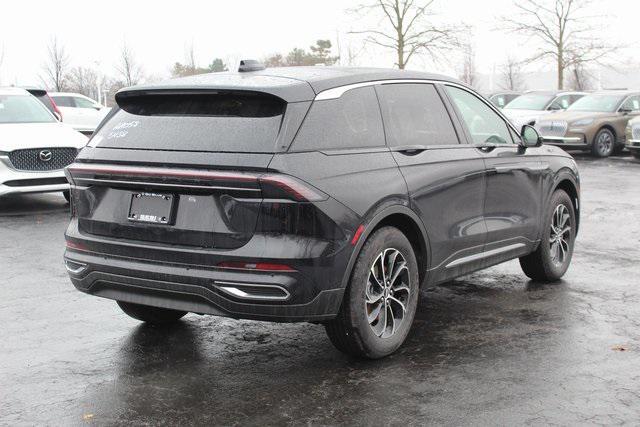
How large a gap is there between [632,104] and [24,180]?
16.8m

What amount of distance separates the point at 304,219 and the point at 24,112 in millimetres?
10045

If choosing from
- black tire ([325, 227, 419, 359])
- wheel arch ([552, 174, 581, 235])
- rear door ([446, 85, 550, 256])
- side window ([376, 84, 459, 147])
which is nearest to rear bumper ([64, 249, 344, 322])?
black tire ([325, 227, 419, 359])

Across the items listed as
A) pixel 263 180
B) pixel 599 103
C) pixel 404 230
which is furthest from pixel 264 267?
pixel 599 103

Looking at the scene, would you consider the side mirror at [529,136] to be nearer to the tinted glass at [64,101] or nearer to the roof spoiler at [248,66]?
the roof spoiler at [248,66]

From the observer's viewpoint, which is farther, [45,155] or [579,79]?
[579,79]

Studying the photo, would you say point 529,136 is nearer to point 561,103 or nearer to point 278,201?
point 278,201

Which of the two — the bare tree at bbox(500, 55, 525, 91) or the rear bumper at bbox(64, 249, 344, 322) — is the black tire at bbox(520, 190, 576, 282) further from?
the bare tree at bbox(500, 55, 525, 91)

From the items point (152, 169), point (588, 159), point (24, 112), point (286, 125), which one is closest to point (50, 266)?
point (152, 169)

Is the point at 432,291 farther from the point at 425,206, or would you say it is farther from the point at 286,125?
the point at 286,125

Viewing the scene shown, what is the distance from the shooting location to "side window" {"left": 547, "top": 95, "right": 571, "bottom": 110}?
25141 mm

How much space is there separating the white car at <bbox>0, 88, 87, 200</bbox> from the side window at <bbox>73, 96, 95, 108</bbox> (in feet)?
49.7

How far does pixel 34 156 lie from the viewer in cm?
1177

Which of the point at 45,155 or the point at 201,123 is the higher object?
the point at 201,123

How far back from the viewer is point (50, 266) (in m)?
8.13
